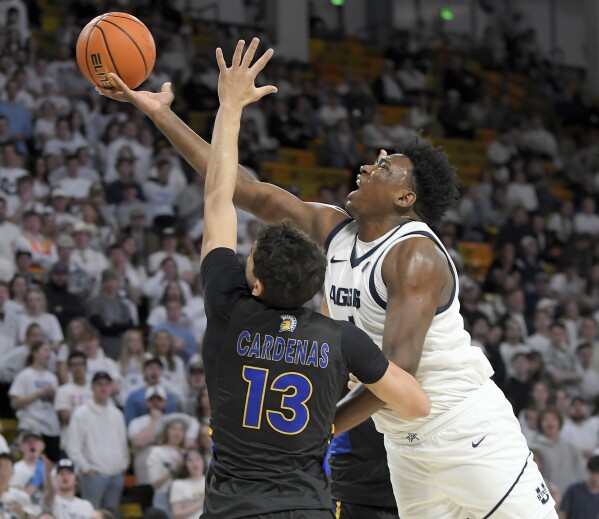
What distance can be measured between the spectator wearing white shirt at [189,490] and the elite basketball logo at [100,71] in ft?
15.4

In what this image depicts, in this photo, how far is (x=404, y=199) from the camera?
4371 mm

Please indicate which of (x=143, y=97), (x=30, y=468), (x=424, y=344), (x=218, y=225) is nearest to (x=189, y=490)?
(x=30, y=468)

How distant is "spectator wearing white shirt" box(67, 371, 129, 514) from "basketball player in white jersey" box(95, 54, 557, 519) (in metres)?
4.92

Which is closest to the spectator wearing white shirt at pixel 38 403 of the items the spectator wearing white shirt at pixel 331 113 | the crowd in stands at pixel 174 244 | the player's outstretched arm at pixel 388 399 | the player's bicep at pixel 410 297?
the crowd in stands at pixel 174 244

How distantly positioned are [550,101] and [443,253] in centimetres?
1648

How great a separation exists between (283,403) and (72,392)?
603cm

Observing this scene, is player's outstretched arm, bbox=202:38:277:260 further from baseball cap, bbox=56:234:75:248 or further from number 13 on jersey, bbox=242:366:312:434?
baseball cap, bbox=56:234:75:248

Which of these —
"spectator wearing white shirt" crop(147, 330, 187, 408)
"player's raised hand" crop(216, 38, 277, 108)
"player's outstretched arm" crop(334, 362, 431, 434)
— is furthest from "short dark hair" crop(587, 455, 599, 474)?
"player's raised hand" crop(216, 38, 277, 108)

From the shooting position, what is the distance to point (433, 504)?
4.30m

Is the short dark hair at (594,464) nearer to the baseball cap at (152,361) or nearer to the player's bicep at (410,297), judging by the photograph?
the baseball cap at (152,361)

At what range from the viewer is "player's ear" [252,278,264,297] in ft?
11.1

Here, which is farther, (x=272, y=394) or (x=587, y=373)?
(x=587, y=373)

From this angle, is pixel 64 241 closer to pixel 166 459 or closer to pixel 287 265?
pixel 166 459

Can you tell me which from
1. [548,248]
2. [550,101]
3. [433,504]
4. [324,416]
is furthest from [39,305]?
[550,101]
